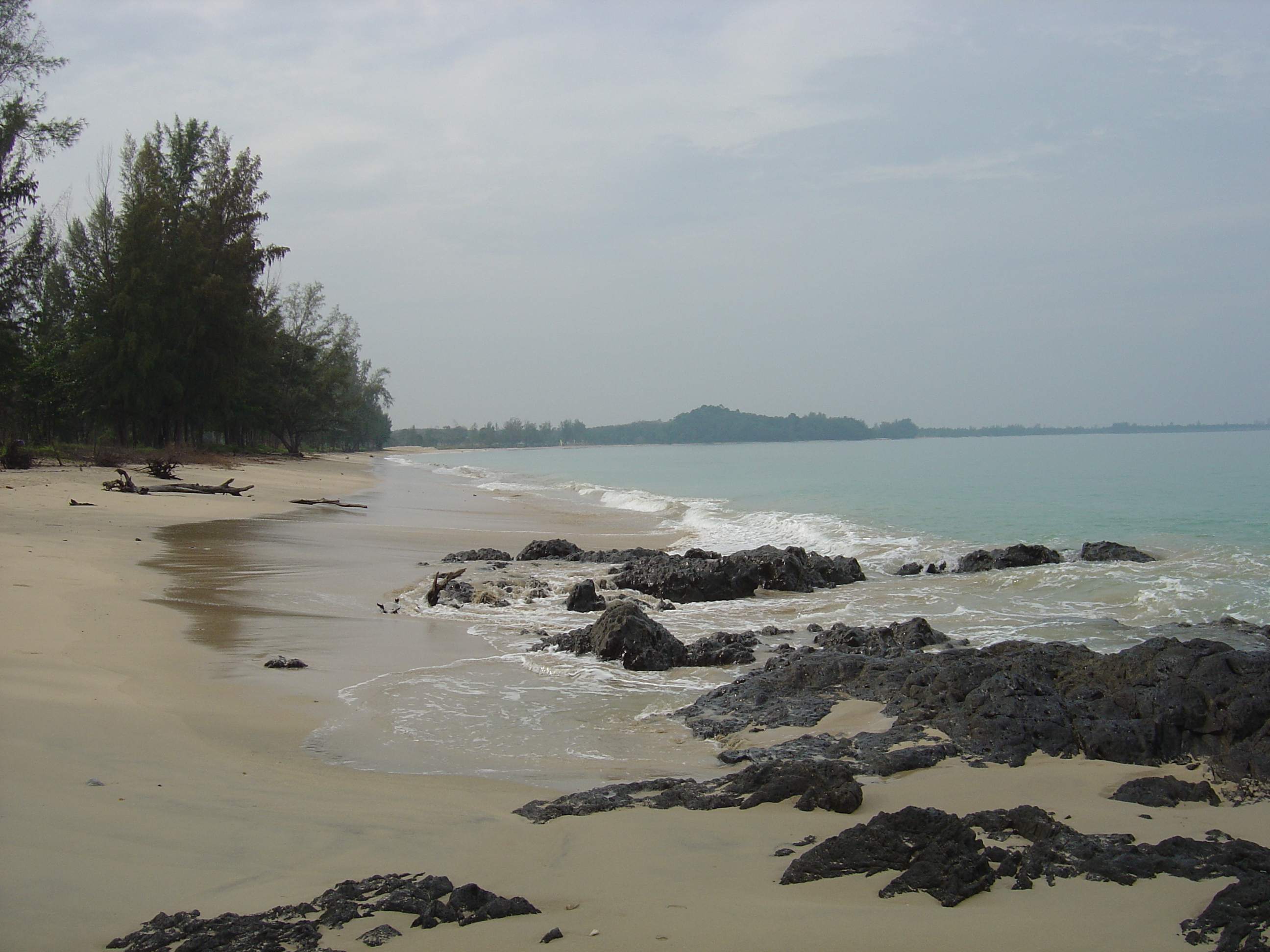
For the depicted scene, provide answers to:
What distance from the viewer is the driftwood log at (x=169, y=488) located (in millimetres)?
18359

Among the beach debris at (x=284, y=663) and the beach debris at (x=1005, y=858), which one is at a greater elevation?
the beach debris at (x=1005, y=858)

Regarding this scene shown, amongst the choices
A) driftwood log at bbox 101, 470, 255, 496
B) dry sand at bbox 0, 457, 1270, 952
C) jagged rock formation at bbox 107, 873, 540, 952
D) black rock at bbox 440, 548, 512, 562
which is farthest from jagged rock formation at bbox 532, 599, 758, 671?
driftwood log at bbox 101, 470, 255, 496

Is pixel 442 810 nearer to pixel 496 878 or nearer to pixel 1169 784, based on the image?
pixel 496 878

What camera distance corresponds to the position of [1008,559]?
13352mm

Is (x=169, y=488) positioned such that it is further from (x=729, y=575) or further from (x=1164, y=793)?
(x=1164, y=793)

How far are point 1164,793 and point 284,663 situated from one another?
19.1 ft

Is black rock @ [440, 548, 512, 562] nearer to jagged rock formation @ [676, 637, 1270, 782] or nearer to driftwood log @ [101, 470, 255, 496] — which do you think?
jagged rock formation @ [676, 637, 1270, 782]

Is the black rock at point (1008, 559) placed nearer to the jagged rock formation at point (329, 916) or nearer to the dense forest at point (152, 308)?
the jagged rock formation at point (329, 916)

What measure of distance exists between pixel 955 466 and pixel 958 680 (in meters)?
52.7

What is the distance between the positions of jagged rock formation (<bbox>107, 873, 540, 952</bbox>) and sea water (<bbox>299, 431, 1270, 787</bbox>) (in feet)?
5.21

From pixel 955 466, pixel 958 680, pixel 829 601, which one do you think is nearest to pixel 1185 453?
pixel 955 466

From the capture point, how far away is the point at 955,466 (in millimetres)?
54625

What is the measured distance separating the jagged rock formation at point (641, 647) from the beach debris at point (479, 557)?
5.36 m

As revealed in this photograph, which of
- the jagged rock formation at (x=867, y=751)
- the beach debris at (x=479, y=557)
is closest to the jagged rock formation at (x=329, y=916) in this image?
the jagged rock formation at (x=867, y=751)
